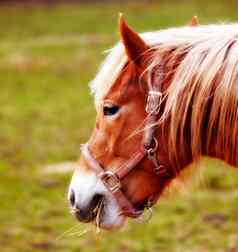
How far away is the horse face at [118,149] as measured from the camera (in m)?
3.37

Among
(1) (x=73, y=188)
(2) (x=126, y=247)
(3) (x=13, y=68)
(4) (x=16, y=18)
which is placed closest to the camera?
(1) (x=73, y=188)

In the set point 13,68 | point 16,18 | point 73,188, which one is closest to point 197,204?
point 73,188

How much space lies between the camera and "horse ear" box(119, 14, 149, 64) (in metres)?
3.23

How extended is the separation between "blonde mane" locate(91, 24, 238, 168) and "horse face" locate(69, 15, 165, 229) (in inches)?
5.7

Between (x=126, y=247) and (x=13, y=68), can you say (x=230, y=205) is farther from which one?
(x=13, y=68)

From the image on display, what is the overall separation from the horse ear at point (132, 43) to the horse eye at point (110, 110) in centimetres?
23

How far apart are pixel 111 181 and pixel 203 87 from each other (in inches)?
25.3

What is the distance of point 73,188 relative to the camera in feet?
11.3

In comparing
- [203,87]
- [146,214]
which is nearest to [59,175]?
[146,214]

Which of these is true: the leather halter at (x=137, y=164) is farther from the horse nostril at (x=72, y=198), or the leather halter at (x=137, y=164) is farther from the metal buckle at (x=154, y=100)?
the horse nostril at (x=72, y=198)

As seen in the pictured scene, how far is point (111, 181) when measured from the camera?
3445 millimetres

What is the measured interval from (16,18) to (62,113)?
1598 cm

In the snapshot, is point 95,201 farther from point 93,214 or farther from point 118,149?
point 118,149

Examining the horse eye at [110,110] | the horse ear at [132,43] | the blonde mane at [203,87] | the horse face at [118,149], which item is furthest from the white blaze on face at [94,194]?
the horse ear at [132,43]
